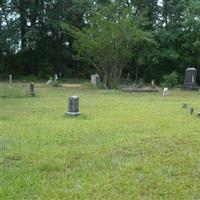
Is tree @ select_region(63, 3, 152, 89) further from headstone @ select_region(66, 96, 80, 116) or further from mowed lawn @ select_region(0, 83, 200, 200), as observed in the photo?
mowed lawn @ select_region(0, 83, 200, 200)

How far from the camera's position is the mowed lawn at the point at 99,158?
5.03 m

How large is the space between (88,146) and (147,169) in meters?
1.80

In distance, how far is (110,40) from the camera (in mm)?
26828

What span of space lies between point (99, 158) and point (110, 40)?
2066 centimetres

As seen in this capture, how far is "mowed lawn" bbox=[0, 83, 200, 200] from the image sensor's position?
198 inches

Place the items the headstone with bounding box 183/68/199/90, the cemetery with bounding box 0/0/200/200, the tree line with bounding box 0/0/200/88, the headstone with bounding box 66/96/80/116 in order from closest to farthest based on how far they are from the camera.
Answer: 1. the cemetery with bounding box 0/0/200/200
2. the headstone with bounding box 66/96/80/116
3. the headstone with bounding box 183/68/199/90
4. the tree line with bounding box 0/0/200/88

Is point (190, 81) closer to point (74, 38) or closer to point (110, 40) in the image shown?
point (110, 40)

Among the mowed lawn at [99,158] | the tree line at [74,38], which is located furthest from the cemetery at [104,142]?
the tree line at [74,38]

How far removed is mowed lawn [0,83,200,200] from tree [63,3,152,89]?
15.9 metres

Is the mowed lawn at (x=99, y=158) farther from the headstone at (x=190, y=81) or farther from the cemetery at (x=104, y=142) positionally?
the headstone at (x=190, y=81)

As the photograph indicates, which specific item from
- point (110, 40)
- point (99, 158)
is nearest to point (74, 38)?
point (110, 40)

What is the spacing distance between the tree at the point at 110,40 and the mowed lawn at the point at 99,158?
1594cm

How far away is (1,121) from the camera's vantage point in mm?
10805

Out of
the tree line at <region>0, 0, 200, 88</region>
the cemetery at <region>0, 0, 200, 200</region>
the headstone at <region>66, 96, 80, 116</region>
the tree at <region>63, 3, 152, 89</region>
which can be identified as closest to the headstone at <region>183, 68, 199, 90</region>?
the cemetery at <region>0, 0, 200, 200</region>
